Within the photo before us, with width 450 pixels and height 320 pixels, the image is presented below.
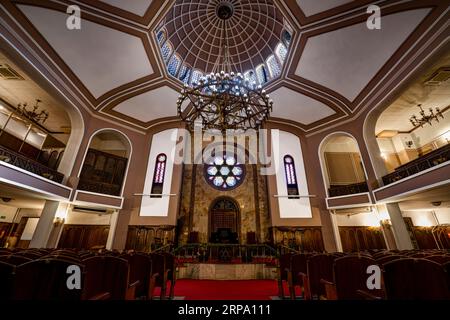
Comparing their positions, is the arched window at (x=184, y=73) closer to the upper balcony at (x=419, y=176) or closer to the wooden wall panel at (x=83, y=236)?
the wooden wall panel at (x=83, y=236)

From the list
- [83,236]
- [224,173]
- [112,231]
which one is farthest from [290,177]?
[83,236]

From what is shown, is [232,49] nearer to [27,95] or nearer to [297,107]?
[297,107]

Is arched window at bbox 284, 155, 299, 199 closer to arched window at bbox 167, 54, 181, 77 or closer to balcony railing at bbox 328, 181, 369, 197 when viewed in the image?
balcony railing at bbox 328, 181, 369, 197

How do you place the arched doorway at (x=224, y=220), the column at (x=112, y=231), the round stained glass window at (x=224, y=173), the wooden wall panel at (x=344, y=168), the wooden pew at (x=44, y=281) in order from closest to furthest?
the wooden pew at (x=44, y=281) → the column at (x=112, y=231) → the arched doorway at (x=224, y=220) → the wooden wall panel at (x=344, y=168) → the round stained glass window at (x=224, y=173)

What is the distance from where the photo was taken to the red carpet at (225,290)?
4.09m

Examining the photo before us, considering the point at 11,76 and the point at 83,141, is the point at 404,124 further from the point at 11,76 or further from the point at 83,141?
the point at 11,76

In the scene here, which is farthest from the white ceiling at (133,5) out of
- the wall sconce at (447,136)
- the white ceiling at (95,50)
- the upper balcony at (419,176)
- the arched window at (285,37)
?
the wall sconce at (447,136)

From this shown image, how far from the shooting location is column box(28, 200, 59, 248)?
7297 mm

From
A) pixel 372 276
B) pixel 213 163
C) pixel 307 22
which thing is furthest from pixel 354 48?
pixel 213 163

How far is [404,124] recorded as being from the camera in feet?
36.5

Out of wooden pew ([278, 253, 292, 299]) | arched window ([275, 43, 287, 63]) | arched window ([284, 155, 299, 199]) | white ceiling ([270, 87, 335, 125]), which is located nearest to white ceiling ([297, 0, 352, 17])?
arched window ([275, 43, 287, 63])

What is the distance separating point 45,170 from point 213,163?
896cm

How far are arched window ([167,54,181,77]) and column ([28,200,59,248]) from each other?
8637 mm

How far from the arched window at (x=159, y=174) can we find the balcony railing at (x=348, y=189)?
385 inches
